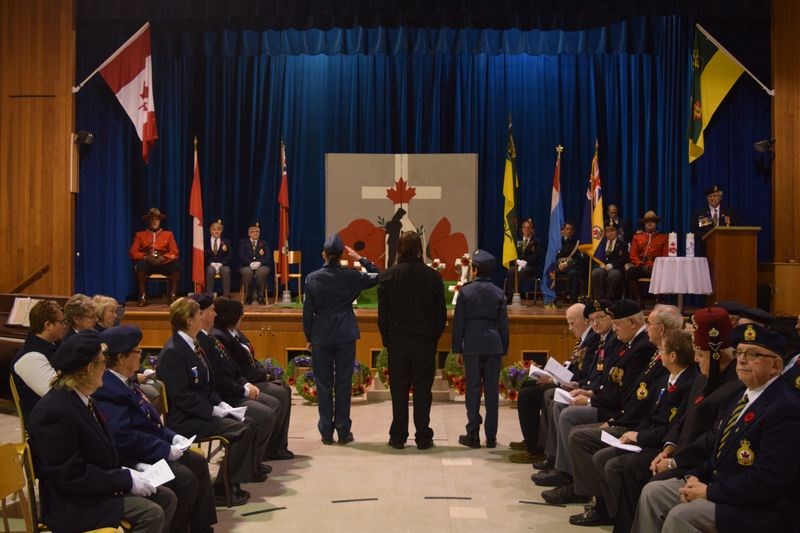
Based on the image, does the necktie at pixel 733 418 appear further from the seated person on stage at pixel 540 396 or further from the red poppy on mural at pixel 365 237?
the red poppy on mural at pixel 365 237

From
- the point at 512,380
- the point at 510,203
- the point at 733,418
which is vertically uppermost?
the point at 510,203

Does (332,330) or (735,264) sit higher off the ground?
(735,264)

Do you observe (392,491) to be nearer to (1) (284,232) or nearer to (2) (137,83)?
(1) (284,232)

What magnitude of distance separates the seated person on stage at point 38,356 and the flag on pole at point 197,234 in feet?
23.4

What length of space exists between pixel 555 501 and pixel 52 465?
10.2 ft

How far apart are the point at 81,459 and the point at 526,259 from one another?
9.85m

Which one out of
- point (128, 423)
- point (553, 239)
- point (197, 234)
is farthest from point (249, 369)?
point (553, 239)

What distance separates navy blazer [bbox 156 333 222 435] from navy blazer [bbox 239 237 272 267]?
761 centimetres

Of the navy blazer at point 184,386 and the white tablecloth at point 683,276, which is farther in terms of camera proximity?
the white tablecloth at point 683,276

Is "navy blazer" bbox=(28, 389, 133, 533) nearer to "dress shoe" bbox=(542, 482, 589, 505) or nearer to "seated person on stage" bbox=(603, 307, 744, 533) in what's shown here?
"seated person on stage" bbox=(603, 307, 744, 533)

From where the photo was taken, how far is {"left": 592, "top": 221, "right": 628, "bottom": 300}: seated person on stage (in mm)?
12172

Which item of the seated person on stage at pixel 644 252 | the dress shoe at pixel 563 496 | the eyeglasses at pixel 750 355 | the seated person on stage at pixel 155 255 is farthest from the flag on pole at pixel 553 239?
the eyeglasses at pixel 750 355

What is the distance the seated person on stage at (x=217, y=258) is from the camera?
12.9 m

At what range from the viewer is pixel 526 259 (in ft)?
42.8
